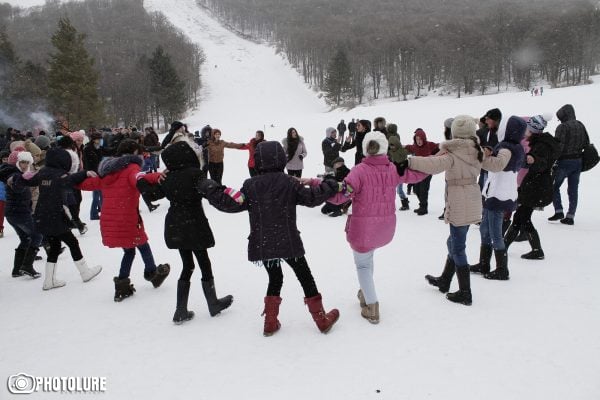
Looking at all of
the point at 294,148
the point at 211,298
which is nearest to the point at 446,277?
the point at 211,298

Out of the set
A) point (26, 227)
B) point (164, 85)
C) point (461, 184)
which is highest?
point (164, 85)

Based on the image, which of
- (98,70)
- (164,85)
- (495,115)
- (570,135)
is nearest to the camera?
(495,115)

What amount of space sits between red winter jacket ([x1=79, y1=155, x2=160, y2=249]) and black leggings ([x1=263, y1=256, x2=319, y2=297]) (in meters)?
2.04

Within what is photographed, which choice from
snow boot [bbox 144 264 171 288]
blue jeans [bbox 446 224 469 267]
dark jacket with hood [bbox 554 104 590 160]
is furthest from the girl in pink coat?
dark jacket with hood [bbox 554 104 590 160]

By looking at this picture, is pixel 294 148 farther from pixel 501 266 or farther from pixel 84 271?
pixel 501 266

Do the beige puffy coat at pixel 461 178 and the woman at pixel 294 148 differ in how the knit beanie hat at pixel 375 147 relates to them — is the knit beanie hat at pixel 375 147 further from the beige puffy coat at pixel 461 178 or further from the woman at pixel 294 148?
the woman at pixel 294 148

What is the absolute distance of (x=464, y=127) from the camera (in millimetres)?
4113

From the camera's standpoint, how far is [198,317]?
4.33 metres

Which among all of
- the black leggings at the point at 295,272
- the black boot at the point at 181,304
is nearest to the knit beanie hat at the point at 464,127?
the black leggings at the point at 295,272

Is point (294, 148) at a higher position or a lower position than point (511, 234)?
higher

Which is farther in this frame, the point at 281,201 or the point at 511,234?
the point at 511,234

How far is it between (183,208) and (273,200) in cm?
105

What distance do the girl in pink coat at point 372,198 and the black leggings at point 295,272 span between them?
1.81ft

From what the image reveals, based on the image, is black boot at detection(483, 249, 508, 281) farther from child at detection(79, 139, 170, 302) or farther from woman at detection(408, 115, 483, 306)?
child at detection(79, 139, 170, 302)
